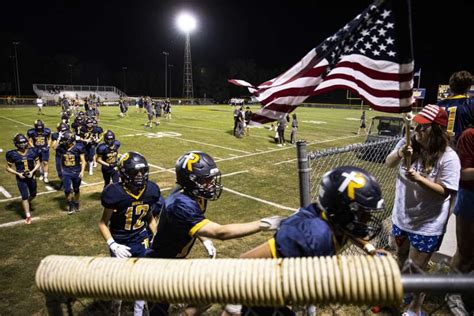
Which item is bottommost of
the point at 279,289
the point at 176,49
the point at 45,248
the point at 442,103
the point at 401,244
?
the point at 45,248

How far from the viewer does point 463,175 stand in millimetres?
3947

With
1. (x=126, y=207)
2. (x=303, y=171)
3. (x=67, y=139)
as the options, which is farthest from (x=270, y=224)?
(x=67, y=139)

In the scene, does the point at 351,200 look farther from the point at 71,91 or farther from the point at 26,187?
the point at 71,91

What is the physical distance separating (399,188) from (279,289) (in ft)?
10.9

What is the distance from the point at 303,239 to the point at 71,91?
86792 millimetres

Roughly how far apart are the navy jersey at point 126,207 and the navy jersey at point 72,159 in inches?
187

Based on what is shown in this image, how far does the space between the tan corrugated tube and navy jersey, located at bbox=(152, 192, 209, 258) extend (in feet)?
5.58

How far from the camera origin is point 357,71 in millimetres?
3928

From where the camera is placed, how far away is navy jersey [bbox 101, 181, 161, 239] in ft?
14.3

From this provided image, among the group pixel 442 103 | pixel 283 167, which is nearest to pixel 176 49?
pixel 283 167

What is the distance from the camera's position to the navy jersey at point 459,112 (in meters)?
4.49

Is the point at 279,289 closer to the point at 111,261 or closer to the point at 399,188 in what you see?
the point at 111,261

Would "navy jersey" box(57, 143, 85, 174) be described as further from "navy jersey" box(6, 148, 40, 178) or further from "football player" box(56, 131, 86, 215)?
"navy jersey" box(6, 148, 40, 178)

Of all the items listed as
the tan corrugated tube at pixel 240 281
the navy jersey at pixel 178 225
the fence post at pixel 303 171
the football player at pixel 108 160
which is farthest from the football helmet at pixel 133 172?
the football player at pixel 108 160
